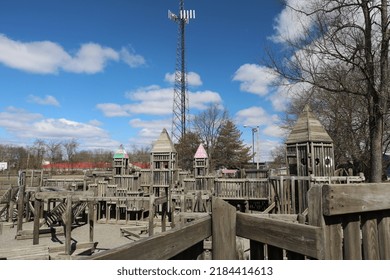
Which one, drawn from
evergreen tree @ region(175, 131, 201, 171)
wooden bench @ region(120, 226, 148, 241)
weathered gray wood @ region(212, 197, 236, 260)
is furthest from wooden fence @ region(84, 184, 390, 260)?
evergreen tree @ region(175, 131, 201, 171)

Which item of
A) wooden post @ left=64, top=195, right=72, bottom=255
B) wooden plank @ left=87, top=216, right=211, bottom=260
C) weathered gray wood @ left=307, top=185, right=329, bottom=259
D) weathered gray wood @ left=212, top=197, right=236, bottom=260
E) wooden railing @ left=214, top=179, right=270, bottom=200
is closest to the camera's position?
wooden plank @ left=87, top=216, right=211, bottom=260

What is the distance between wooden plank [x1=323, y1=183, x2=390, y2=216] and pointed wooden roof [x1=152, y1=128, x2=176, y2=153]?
76.6 feet

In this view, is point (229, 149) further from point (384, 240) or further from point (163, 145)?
point (384, 240)

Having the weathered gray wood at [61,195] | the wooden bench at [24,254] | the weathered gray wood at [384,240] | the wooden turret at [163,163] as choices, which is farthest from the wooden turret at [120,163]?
the weathered gray wood at [384,240]

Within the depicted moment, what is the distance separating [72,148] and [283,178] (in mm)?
82898

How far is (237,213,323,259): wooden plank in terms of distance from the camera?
7.58 ft

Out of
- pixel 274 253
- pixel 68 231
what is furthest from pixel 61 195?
pixel 274 253

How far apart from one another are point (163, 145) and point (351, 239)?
79.2 ft

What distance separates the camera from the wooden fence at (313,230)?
232 cm

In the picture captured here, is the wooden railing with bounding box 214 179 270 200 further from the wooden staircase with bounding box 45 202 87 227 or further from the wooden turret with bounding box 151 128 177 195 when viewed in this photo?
the wooden staircase with bounding box 45 202 87 227

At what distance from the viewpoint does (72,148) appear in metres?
90.2

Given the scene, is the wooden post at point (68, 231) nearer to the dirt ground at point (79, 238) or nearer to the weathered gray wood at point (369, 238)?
the dirt ground at point (79, 238)
